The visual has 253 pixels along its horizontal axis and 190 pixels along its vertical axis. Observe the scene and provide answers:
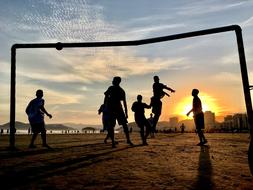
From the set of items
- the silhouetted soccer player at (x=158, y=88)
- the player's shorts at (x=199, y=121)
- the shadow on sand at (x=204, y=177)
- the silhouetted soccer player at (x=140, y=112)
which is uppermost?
the silhouetted soccer player at (x=158, y=88)

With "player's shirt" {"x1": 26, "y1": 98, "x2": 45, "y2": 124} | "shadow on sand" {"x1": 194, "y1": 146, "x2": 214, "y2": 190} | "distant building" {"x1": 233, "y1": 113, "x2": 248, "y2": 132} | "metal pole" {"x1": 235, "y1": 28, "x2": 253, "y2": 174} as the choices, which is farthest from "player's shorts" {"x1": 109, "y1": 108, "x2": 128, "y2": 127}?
"distant building" {"x1": 233, "y1": 113, "x2": 248, "y2": 132}

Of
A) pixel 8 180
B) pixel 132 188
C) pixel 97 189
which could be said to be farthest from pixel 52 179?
pixel 132 188

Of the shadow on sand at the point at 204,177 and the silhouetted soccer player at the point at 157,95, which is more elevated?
the silhouetted soccer player at the point at 157,95

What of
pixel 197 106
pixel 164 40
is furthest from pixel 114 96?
pixel 164 40

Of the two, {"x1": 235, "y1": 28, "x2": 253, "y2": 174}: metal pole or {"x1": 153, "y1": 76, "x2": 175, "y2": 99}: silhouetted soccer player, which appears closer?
{"x1": 235, "y1": 28, "x2": 253, "y2": 174}: metal pole

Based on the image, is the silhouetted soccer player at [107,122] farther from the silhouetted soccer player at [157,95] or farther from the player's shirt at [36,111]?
the player's shirt at [36,111]

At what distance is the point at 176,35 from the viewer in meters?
8.02

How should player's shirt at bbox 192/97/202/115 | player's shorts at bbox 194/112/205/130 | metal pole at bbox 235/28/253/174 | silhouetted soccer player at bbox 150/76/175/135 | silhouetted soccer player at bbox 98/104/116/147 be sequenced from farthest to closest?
1. silhouetted soccer player at bbox 150/76/175/135
2. player's shirt at bbox 192/97/202/115
3. player's shorts at bbox 194/112/205/130
4. silhouetted soccer player at bbox 98/104/116/147
5. metal pole at bbox 235/28/253/174

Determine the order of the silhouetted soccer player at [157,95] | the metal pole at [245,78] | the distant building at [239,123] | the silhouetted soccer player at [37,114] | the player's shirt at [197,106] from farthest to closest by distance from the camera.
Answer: the distant building at [239,123]
the silhouetted soccer player at [157,95]
the player's shirt at [197,106]
the silhouetted soccer player at [37,114]
the metal pole at [245,78]

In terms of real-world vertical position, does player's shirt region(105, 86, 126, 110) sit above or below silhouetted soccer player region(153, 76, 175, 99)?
below

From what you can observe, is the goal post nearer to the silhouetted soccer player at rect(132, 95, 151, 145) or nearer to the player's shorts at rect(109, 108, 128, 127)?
the player's shorts at rect(109, 108, 128, 127)

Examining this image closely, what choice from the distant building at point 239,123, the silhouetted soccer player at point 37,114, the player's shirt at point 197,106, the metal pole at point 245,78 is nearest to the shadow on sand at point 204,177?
the metal pole at point 245,78

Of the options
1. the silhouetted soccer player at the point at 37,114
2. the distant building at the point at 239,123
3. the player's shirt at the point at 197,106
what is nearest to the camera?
the silhouetted soccer player at the point at 37,114

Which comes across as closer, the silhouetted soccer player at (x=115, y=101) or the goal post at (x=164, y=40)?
the goal post at (x=164, y=40)
